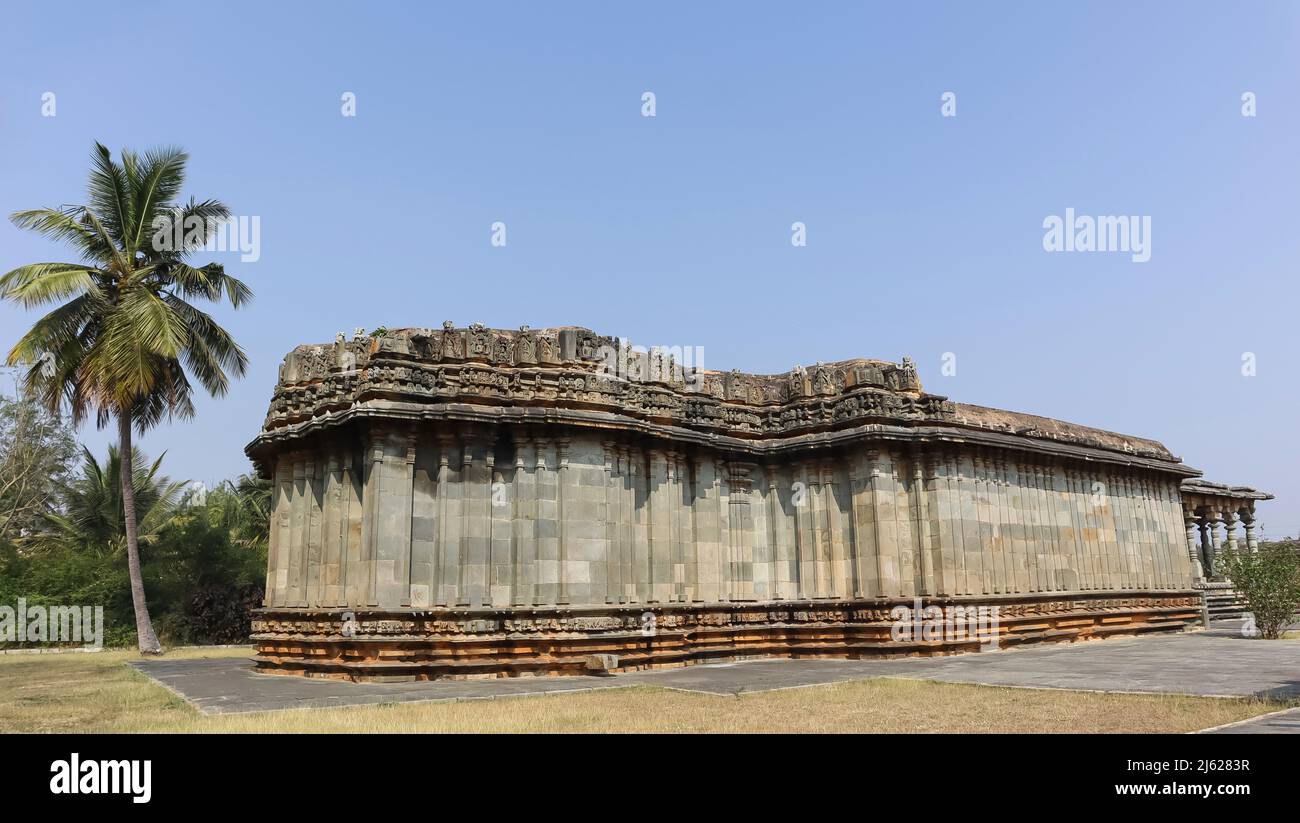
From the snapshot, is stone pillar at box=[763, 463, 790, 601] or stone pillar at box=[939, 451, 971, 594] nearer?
stone pillar at box=[939, 451, 971, 594]

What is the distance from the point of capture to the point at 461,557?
65.9ft

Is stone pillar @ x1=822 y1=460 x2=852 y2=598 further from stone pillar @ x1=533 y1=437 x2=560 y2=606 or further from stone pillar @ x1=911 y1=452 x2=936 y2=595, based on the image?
stone pillar @ x1=533 y1=437 x2=560 y2=606

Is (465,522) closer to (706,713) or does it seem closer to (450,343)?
(450,343)

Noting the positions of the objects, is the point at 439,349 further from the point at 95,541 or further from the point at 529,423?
the point at 95,541

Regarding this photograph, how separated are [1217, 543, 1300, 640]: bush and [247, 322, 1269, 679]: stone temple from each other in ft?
12.9

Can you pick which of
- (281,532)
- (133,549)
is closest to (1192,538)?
(281,532)

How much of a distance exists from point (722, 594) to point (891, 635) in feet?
15.2

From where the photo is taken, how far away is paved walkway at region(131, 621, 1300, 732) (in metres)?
14.8

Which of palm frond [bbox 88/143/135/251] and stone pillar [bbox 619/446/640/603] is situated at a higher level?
palm frond [bbox 88/143/135/251]

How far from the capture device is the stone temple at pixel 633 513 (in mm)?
19922

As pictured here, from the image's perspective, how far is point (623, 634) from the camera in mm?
20797

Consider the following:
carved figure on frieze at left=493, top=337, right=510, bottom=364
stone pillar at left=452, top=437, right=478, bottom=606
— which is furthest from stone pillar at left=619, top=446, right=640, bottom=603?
stone pillar at left=452, top=437, right=478, bottom=606

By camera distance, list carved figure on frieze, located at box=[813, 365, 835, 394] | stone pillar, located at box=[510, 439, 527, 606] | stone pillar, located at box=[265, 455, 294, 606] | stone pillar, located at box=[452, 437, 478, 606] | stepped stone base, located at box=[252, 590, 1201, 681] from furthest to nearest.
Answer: carved figure on frieze, located at box=[813, 365, 835, 394] < stone pillar, located at box=[265, 455, 294, 606] < stone pillar, located at box=[510, 439, 527, 606] < stone pillar, located at box=[452, 437, 478, 606] < stepped stone base, located at box=[252, 590, 1201, 681]
